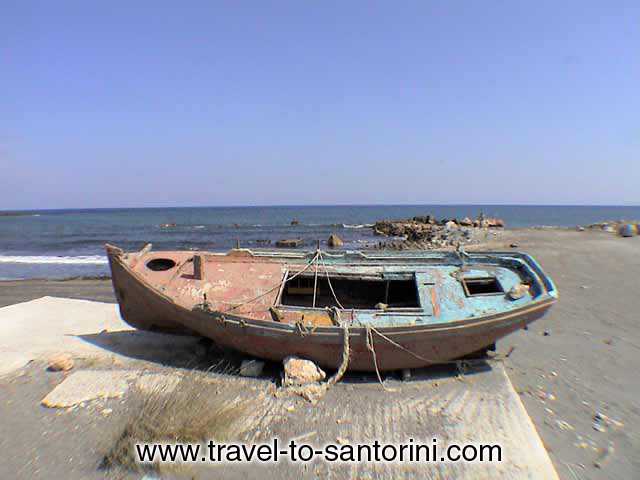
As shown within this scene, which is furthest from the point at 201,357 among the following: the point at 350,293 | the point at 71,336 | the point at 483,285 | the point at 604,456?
the point at 604,456

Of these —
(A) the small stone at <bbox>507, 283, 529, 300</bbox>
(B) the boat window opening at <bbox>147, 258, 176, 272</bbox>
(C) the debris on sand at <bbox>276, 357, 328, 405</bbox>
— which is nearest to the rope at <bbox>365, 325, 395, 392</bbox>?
(C) the debris on sand at <bbox>276, 357, 328, 405</bbox>

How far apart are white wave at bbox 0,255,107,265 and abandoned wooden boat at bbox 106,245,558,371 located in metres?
14.7

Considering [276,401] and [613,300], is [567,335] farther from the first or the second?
[276,401]

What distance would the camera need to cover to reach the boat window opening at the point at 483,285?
22.7ft

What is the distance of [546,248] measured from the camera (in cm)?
1952

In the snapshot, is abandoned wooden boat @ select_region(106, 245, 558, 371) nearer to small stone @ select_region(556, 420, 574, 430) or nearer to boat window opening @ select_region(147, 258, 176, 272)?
boat window opening @ select_region(147, 258, 176, 272)

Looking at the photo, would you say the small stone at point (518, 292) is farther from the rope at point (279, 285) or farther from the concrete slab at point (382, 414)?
the rope at point (279, 285)

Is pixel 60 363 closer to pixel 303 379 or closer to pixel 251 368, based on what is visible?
pixel 251 368

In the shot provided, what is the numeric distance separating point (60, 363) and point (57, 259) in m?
17.9

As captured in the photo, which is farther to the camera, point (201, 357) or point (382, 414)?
point (201, 357)

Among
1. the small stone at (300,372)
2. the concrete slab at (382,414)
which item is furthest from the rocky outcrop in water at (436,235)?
the small stone at (300,372)

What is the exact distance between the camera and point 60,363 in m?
6.72

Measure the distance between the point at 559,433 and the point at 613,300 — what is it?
7.08 m

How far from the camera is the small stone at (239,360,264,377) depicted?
639 cm
